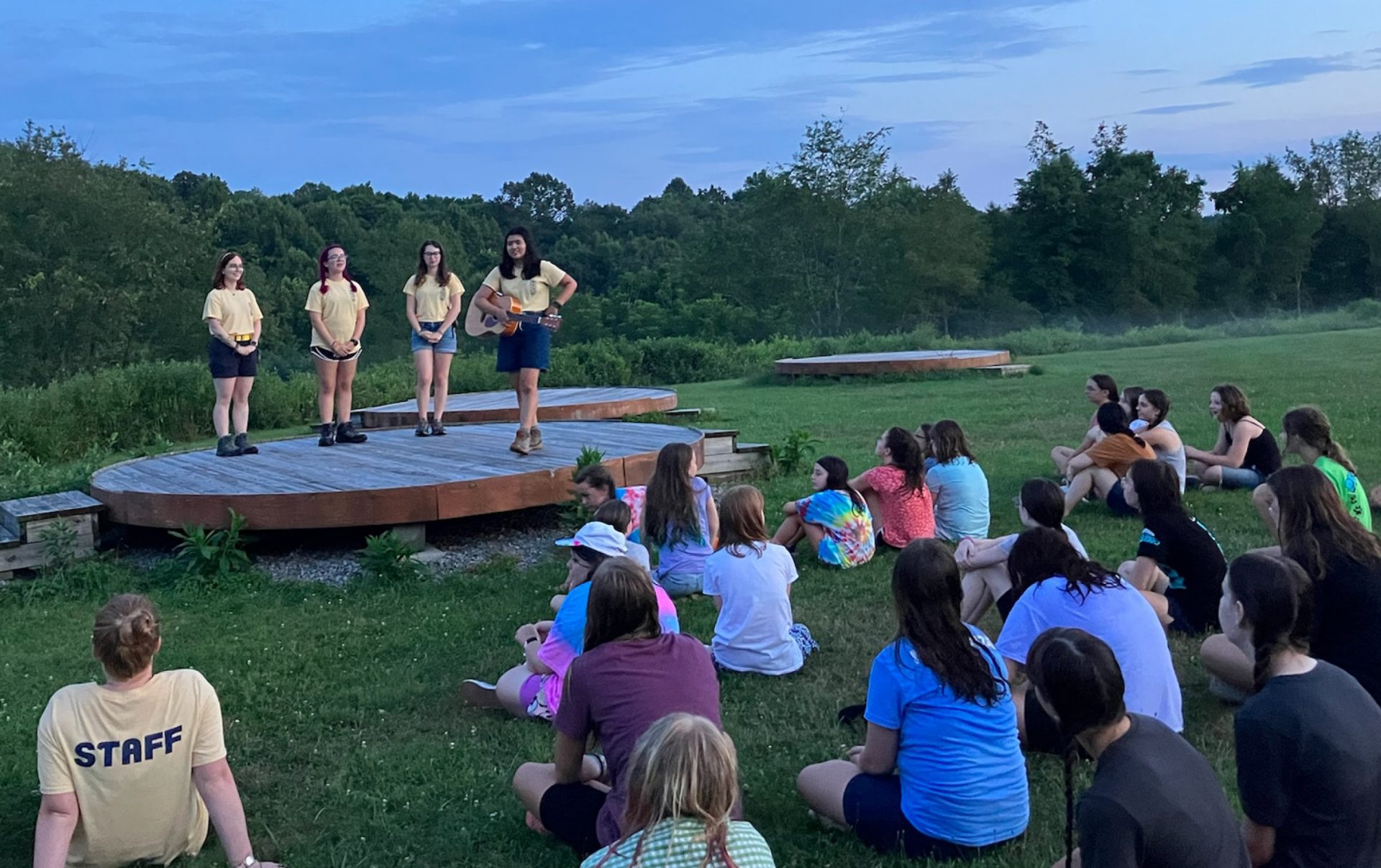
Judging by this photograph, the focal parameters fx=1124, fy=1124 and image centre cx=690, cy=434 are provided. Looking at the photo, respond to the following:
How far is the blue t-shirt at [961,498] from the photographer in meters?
7.21

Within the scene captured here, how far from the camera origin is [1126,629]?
3766mm

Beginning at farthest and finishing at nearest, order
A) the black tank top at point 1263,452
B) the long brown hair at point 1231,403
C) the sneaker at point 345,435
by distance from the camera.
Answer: the sneaker at point 345,435
the black tank top at point 1263,452
the long brown hair at point 1231,403

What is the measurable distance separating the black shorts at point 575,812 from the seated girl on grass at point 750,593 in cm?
170

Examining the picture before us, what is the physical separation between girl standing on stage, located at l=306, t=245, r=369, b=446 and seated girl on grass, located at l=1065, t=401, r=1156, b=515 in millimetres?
5723

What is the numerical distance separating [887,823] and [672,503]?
3.07 m

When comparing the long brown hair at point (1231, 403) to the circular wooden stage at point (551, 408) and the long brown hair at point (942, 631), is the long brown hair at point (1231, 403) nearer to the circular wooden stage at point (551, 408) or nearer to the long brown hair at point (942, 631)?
the long brown hair at point (942, 631)

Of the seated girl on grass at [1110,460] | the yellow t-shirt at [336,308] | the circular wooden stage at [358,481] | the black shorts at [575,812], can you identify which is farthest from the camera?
the yellow t-shirt at [336,308]

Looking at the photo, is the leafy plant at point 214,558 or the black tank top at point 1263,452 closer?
the leafy plant at point 214,558

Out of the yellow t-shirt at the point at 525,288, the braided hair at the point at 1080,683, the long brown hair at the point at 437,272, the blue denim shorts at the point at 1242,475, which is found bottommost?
the blue denim shorts at the point at 1242,475

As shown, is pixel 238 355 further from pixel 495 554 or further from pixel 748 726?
pixel 748 726

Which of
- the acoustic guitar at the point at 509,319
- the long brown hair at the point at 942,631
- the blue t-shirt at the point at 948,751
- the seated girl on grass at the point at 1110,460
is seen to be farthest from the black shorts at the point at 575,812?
the acoustic guitar at the point at 509,319

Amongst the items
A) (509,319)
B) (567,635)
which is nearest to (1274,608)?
(567,635)

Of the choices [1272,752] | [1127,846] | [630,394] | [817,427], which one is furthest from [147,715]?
[630,394]

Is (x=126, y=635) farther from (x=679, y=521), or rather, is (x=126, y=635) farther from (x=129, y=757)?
(x=679, y=521)
